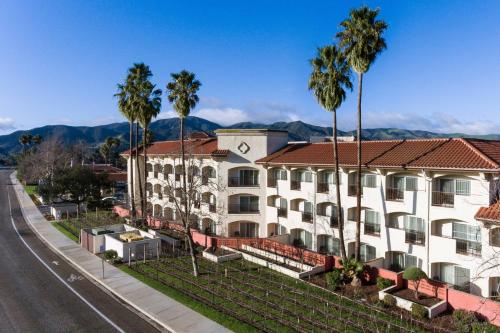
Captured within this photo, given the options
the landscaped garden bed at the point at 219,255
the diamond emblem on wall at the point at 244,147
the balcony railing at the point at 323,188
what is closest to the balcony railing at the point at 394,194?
the balcony railing at the point at 323,188

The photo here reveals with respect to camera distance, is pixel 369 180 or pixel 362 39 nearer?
pixel 362 39

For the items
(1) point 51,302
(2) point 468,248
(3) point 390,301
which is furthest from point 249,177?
(1) point 51,302

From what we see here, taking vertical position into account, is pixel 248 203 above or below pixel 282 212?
above

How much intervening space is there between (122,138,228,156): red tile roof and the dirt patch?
22.1 metres

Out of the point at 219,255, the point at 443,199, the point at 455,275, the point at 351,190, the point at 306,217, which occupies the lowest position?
the point at 219,255

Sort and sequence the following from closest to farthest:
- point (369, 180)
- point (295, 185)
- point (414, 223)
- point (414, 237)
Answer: point (414, 237) < point (414, 223) < point (369, 180) < point (295, 185)

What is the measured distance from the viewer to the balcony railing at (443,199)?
25516 mm

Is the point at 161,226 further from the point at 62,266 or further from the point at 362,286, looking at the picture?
the point at 362,286

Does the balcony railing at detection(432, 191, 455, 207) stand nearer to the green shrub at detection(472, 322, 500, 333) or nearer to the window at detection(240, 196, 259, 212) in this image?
the green shrub at detection(472, 322, 500, 333)

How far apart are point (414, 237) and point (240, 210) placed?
731 inches

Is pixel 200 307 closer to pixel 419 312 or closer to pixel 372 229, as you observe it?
pixel 419 312

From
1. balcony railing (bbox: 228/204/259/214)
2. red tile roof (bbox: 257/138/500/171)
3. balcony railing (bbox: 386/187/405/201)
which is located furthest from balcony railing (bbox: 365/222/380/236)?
balcony railing (bbox: 228/204/259/214)

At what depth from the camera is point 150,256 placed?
34.3 metres

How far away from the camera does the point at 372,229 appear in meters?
30.5
